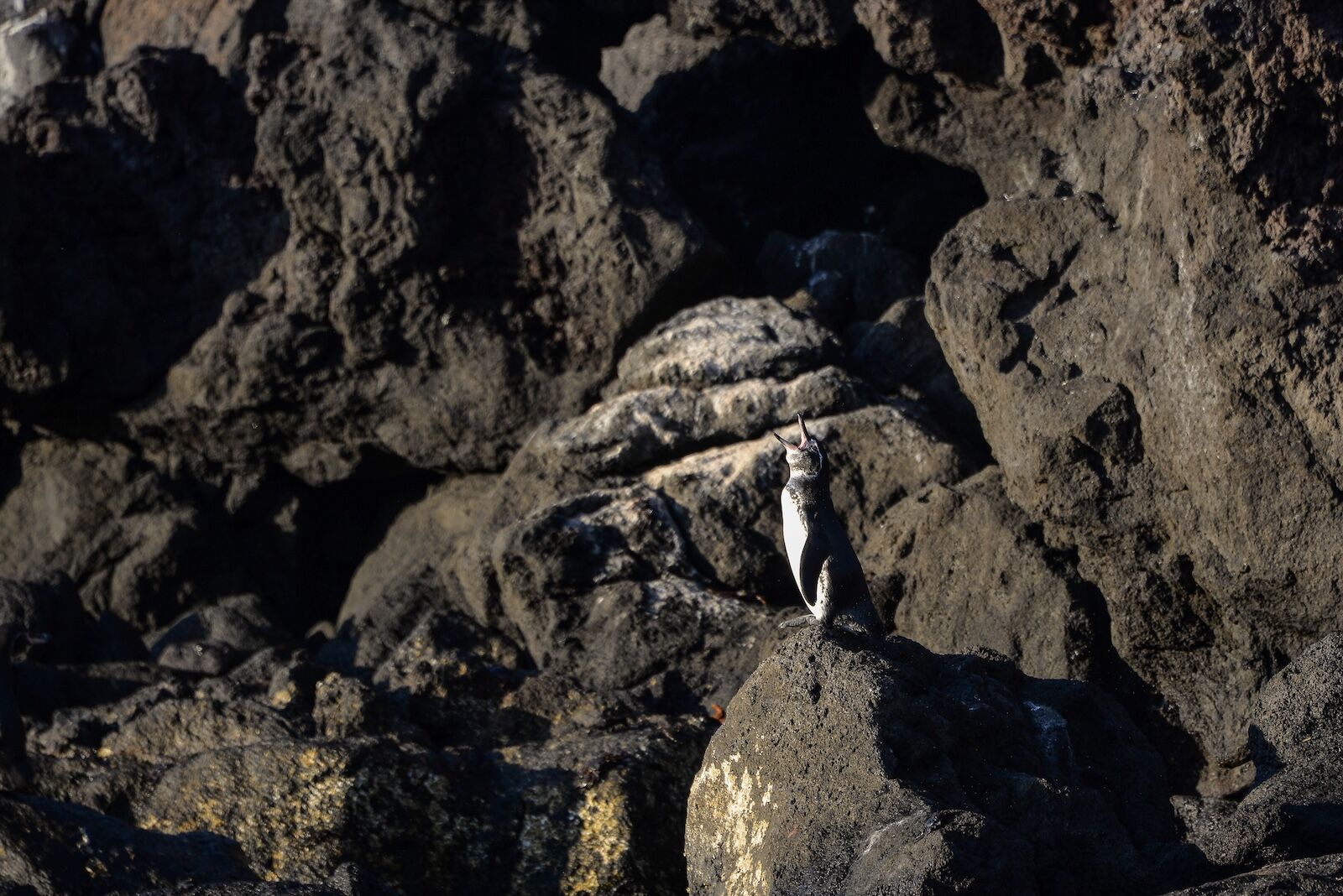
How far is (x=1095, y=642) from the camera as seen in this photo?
897cm

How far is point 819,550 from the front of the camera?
740 cm

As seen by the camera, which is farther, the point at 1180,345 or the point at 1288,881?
the point at 1180,345

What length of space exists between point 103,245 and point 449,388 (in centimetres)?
312

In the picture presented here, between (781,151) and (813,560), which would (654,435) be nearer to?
(813,560)

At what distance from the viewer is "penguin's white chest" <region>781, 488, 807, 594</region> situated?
7.46 m

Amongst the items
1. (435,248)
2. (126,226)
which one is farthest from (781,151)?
(126,226)

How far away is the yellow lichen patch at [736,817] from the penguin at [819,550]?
0.95 m

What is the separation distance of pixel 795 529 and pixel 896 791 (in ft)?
5.88

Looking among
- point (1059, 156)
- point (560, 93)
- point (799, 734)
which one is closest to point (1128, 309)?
point (1059, 156)

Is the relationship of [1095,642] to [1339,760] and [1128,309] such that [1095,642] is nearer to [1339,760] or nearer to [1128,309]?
[1128,309]

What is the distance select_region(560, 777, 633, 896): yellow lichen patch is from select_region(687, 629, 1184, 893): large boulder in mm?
1031

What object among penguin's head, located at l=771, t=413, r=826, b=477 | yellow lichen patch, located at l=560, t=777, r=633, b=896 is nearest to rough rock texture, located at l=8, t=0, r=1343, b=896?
yellow lichen patch, located at l=560, t=777, r=633, b=896

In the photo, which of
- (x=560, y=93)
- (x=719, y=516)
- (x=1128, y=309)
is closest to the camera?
(x=1128, y=309)

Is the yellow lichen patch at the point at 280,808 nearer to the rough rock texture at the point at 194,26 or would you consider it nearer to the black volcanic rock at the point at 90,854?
the black volcanic rock at the point at 90,854
